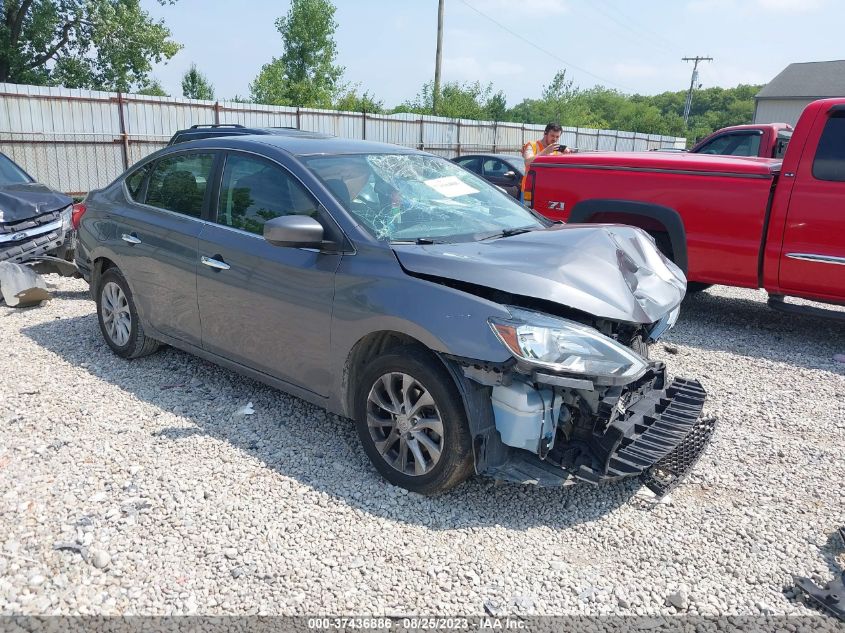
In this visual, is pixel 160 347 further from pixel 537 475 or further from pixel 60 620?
pixel 537 475

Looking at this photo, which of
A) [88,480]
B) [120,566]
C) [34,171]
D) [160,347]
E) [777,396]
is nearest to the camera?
[120,566]

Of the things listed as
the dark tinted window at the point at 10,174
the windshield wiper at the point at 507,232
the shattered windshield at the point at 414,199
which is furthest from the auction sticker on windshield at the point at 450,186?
the dark tinted window at the point at 10,174

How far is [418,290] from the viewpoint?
10.9ft

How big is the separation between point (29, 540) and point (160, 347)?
2484 millimetres

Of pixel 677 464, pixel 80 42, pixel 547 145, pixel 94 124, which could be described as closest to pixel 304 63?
pixel 80 42

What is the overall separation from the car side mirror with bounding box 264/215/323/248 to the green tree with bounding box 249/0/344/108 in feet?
127

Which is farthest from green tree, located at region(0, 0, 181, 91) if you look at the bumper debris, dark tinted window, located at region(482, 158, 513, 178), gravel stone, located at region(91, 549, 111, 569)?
gravel stone, located at region(91, 549, 111, 569)

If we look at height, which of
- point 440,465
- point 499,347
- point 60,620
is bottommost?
point 60,620

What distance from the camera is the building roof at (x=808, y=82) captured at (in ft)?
177

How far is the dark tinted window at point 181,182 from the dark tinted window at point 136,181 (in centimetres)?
12

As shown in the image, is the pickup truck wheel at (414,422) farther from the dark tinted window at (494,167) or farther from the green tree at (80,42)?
the green tree at (80,42)

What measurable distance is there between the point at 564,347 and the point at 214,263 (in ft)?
7.73

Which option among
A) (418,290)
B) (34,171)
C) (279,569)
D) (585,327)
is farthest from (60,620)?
(34,171)

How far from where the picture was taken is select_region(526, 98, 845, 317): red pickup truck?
19.3ft
